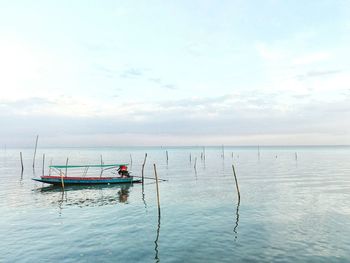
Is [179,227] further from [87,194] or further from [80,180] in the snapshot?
[80,180]

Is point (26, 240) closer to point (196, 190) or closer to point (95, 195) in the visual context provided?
point (95, 195)

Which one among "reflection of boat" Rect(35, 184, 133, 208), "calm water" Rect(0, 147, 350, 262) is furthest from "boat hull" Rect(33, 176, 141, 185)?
"calm water" Rect(0, 147, 350, 262)

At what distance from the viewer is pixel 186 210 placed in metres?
26.4

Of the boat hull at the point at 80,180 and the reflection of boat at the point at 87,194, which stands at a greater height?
the boat hull at the point at 80,180

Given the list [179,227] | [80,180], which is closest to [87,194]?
[80,180]

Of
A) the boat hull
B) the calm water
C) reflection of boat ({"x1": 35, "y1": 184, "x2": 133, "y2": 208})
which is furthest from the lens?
the boat hull

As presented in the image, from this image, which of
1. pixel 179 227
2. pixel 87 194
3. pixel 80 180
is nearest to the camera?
pixel 179 227

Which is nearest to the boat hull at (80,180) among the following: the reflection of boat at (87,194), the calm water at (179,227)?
the reflection of boat at (87,194)

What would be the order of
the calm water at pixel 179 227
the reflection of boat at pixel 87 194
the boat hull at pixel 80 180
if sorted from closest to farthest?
the calm water at pixel 179 227 < the reflection of boat at pixel 87 194 < the boat hull at pixel 80 180

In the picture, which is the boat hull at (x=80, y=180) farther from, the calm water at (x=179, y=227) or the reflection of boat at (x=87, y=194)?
the calm water at (x=179, y=227)

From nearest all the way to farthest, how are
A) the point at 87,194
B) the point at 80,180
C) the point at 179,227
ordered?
the point at 179,227, the point at 87,194, the point at 80,180

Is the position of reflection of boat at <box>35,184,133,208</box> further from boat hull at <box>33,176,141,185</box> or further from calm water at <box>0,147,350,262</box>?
boat hull at <box>33,176,141,185</box>

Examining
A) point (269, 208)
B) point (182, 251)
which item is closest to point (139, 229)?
point (182, 251)

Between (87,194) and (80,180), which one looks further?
(80,180)
